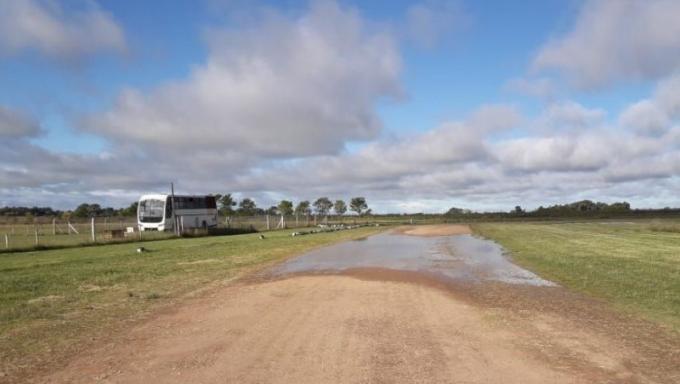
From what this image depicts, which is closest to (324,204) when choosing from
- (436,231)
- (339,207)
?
(339,207)

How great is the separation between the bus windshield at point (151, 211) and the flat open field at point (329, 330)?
32.3 m

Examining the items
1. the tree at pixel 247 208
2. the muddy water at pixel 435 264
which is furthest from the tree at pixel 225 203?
the muddy water at pixel 435 264

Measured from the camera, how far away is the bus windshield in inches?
1850

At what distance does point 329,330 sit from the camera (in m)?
8.12

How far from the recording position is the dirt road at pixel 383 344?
597 cm

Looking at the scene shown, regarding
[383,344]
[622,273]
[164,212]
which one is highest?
[164,212]

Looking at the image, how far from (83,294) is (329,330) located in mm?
6680

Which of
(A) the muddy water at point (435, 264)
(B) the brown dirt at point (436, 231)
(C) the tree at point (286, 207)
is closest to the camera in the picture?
(A) the muddy water at point (435, 264)

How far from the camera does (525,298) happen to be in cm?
1140

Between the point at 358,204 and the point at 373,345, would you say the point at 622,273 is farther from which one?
the point at 358,204

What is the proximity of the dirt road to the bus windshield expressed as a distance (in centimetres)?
3743

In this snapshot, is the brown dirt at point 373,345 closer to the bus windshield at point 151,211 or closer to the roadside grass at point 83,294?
the roadside grass at point 83,294

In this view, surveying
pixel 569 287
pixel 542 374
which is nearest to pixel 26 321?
pixel 542 374

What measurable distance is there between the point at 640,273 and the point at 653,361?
9.92 metres
